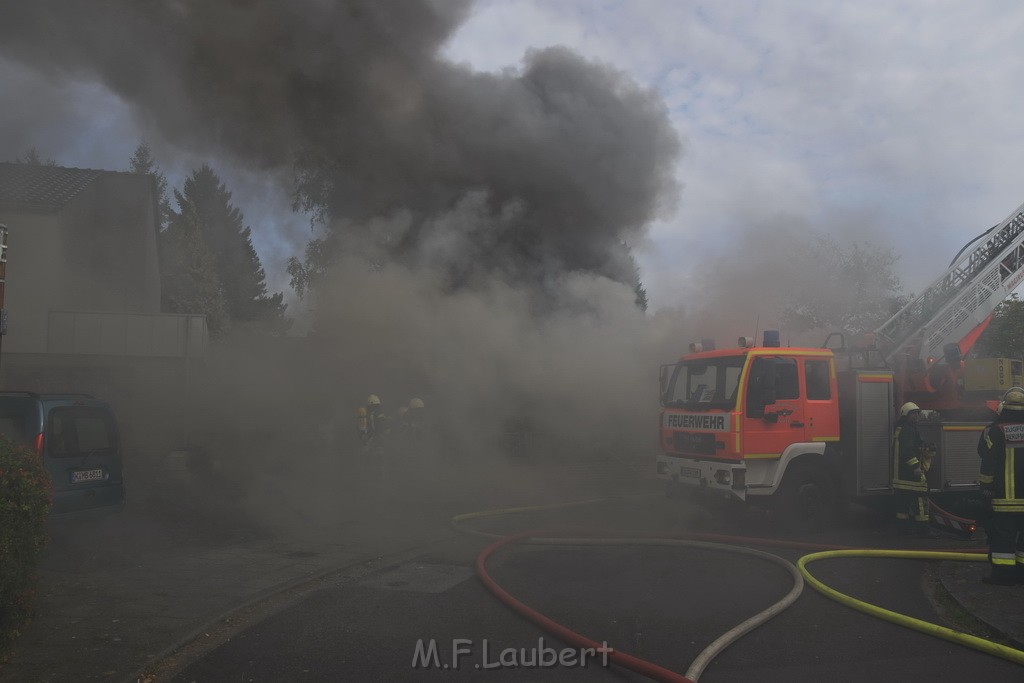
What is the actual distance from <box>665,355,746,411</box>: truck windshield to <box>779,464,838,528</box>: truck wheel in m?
1.13

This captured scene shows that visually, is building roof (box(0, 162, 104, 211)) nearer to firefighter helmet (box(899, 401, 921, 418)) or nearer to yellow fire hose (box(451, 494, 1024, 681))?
yellow fire hose (box(451, 494, 1024, 681))

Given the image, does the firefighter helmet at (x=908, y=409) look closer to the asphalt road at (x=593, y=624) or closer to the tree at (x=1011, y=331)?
the asphalt road at (x=593, y=624)

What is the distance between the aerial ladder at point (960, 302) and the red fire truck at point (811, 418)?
5.5 inches

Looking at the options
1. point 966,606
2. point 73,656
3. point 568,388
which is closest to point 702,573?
point 966,606

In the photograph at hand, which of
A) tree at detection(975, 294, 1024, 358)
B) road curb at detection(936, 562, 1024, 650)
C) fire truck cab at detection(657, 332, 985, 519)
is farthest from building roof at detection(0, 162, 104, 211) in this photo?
tree at detection(975, 294, 1024, 358)

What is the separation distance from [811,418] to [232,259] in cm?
2774

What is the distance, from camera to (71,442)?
7.43m

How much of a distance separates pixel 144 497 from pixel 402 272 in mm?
5242

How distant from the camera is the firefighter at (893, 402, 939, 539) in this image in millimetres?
8305

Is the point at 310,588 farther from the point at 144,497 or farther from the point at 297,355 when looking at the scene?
the point at 297,355

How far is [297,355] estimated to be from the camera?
13.8 m

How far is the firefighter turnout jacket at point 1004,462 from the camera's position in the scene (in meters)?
6.11

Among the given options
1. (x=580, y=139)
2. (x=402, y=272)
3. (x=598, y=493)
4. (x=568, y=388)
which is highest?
(x=580, y=139)

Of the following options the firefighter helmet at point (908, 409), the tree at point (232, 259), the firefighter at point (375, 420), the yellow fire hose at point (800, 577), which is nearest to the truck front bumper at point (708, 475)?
the yellow fire hose at point (800, 577)
